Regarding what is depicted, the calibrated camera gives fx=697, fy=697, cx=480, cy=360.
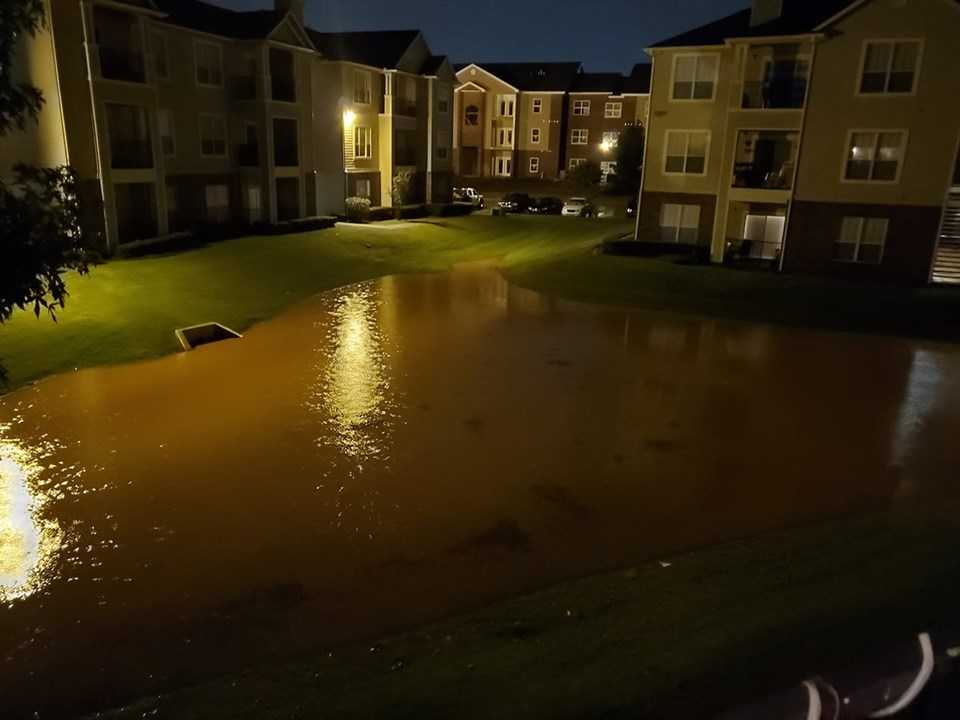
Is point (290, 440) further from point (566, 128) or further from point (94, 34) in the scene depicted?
point (566, 128)

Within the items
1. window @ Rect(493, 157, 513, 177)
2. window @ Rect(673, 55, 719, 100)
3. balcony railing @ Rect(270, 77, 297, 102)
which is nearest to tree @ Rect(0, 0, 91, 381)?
window @ Rect(673, 55, 719, 100)

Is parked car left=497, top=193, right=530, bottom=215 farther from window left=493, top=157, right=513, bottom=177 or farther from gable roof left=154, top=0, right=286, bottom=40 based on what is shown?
window left=493, top=157, right=513, bottom=177

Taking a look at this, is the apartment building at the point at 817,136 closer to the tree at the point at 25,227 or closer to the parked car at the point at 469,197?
the parked car at the point at 469,197

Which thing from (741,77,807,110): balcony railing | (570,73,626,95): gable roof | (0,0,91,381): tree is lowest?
(0,0,91,381): tree

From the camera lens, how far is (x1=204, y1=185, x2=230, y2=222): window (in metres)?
36.8

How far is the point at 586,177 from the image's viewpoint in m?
65.8

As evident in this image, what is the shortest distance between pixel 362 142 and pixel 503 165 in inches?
1268

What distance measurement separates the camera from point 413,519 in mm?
11484

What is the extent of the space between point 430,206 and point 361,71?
988 centimetres

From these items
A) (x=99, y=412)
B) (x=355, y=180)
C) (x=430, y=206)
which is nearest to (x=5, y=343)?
(x=99, y=412)

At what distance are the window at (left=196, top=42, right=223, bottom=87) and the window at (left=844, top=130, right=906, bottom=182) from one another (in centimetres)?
3078

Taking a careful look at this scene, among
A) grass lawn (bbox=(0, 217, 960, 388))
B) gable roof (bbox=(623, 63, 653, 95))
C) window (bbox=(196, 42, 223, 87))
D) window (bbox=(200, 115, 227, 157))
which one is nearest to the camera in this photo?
grass lawn (bbox=(0, 217, 960, 388))

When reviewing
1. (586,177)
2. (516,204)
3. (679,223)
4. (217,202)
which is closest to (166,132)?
(217,202)

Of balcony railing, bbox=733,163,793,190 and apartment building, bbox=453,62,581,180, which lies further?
apartment building, bbox=453,62,581,180
